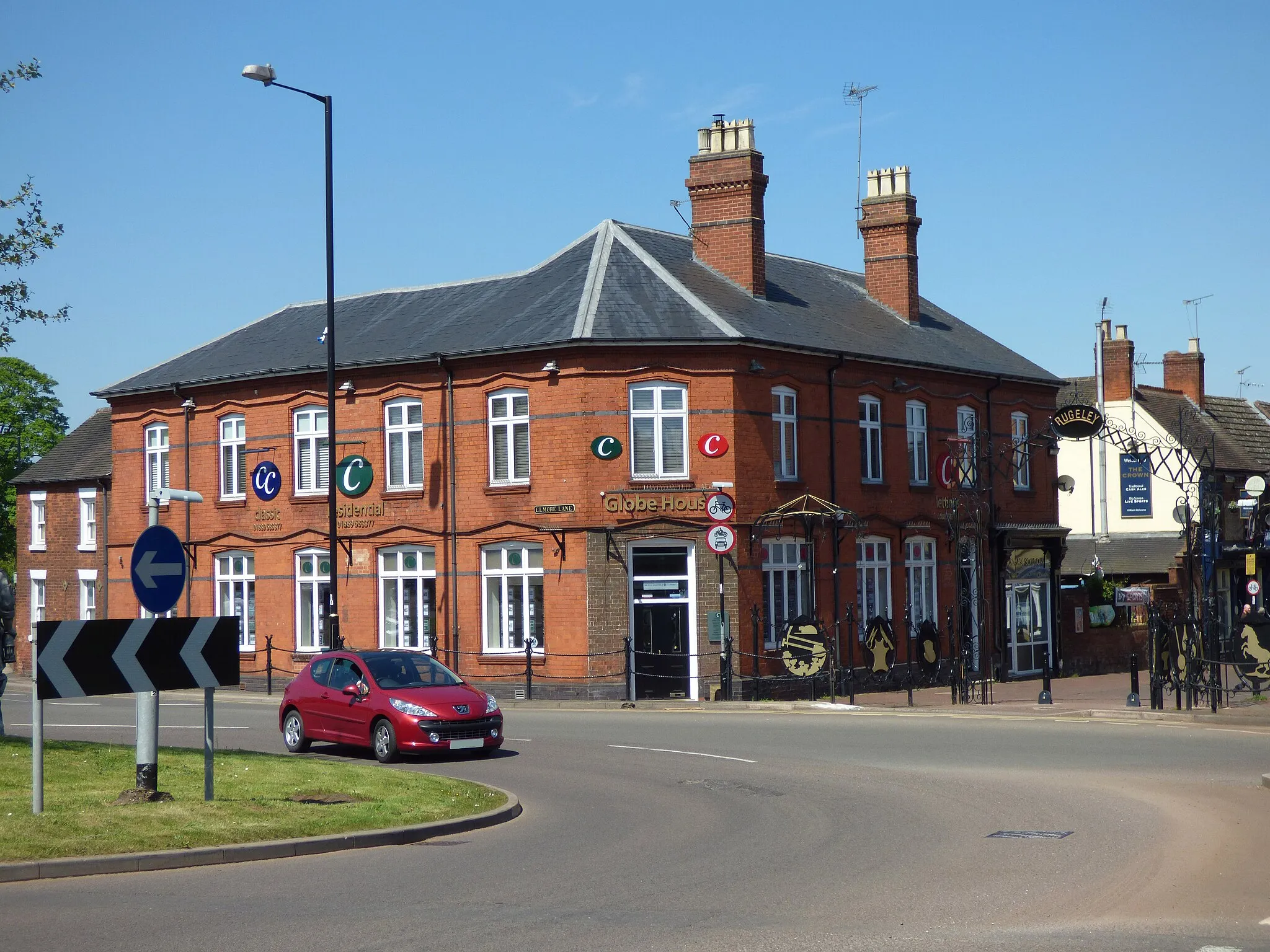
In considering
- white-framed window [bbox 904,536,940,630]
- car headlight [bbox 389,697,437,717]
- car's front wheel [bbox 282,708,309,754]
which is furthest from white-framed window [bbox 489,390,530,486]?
car headlight [bbox 389,697,437,717]

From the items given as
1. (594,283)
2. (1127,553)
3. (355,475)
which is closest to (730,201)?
(594,283)

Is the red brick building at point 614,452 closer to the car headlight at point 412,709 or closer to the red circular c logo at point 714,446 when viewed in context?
the red circular c logo at point 714,446

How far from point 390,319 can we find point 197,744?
18078 millimetres

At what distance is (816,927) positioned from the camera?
934 centimetres

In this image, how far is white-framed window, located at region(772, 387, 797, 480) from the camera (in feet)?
109

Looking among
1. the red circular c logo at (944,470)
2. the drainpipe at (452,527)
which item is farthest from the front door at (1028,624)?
the drainpipe at (452,527)

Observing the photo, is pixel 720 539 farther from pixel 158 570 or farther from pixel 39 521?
pixel 39 521

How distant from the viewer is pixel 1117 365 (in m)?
54.7

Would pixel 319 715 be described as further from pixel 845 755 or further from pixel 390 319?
pixel 390 319

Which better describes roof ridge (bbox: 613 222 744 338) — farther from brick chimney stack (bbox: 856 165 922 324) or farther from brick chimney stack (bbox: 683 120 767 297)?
brick chimney stack (bbox: 856 165 922 324)

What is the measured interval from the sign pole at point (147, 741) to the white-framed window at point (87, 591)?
3230 cm

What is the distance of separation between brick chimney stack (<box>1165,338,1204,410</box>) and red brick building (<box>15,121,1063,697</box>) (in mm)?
19429

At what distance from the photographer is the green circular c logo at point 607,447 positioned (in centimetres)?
3164

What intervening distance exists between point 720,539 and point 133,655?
61.2 feet
